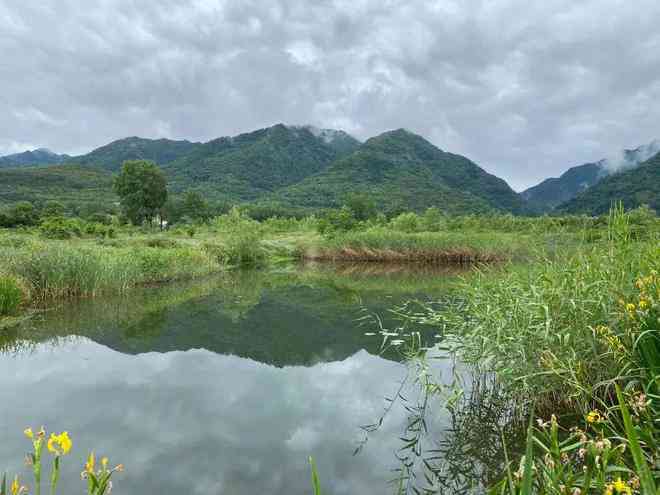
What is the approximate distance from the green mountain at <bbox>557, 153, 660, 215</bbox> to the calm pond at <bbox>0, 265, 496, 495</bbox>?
5998 cm

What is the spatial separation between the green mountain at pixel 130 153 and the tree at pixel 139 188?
9324cm

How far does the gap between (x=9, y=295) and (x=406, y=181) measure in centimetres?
11196

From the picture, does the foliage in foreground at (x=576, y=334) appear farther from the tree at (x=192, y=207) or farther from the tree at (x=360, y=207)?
the tree at (x=192, y=207)

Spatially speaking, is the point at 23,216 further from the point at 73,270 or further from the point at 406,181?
the point at 406,181

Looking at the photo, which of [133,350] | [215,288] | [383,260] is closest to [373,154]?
[383,260]

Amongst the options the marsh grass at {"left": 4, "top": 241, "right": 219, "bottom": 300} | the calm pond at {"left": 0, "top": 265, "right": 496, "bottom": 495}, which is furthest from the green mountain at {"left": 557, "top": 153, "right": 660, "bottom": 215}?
the calm pond at {"left": 0, "top": 265, "right": 496, "bottom": 495}

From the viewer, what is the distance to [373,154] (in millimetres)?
136375

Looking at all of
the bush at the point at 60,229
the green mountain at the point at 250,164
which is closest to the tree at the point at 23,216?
the bush at the point at 60,229

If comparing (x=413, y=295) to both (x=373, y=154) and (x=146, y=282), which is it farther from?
(x=373, y=154)

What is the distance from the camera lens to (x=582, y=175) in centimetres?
17338

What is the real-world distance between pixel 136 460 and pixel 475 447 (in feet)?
11.5

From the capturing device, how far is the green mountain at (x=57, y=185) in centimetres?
7888

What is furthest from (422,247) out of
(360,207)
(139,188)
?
(360,207)

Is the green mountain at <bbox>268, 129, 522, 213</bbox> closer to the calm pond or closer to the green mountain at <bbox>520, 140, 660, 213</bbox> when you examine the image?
the green mountain at <bbox>520, 140, 660, 213</bbox>
